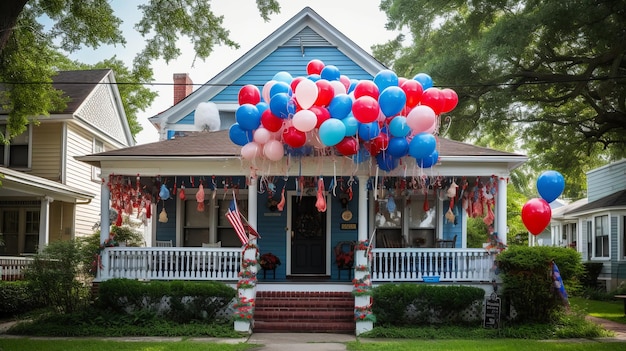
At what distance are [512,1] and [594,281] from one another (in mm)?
10806

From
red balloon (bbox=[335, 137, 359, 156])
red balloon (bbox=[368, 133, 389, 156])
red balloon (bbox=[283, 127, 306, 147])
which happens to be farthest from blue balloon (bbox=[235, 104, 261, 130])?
red balloon (bbox=[368, 133, 389, 156])

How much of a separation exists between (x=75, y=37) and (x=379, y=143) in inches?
311

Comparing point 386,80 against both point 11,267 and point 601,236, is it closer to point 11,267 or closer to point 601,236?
point 11,267

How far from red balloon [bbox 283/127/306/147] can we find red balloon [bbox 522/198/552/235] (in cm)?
434

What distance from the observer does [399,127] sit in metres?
11.1

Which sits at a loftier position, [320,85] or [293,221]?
[320,85]

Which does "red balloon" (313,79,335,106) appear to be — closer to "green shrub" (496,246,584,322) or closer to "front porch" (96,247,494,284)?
"front porch" (96,247,494,284)

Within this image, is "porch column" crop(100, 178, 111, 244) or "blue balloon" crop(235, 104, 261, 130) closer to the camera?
"blue balloon" crop(235, 104, 261, 130)

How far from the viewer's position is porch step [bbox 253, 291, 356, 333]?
12.5 m

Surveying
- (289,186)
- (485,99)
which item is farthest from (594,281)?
(289,186)

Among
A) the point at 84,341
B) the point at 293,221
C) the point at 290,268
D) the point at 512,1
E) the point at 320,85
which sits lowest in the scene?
the point at 84,341

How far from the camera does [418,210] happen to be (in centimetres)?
1608

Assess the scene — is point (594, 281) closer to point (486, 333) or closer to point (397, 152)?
point (486, 333)

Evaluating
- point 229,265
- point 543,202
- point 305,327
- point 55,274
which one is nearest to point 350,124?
point 543,202
